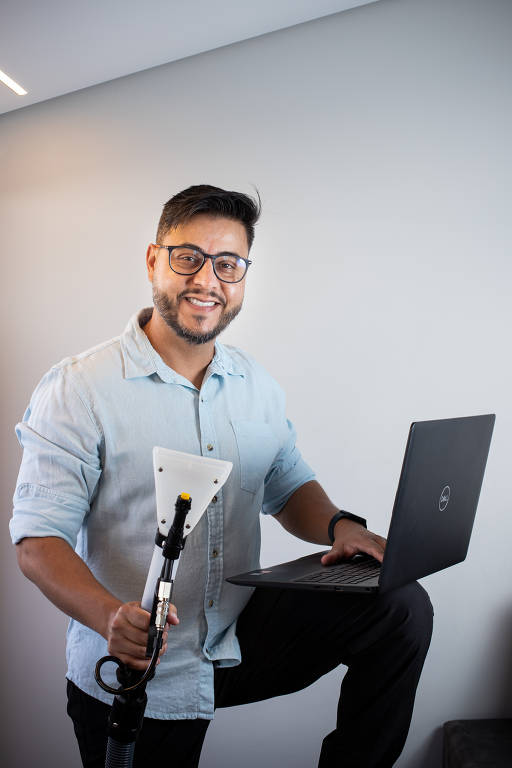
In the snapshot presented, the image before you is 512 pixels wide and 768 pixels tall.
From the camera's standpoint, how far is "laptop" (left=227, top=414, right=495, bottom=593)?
1.34 m

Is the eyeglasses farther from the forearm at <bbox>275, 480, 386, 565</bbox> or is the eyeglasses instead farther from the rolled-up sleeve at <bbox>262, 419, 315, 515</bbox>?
the forearm at <bbox>275, 480, 386, 565</bbox>

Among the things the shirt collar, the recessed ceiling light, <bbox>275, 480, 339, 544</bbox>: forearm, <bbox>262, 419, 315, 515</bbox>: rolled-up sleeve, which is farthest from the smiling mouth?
the recessed ceiling light

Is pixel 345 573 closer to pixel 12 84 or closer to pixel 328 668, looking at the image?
pixel 328 668

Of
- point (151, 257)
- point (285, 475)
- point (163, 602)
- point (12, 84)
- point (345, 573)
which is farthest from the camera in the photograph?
point (12, 84)

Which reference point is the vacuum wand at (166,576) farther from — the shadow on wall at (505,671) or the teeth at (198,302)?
the shadow on wall at (505,671)

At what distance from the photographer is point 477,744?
2.35 m

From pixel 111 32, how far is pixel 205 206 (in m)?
0.76

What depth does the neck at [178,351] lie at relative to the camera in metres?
1.87

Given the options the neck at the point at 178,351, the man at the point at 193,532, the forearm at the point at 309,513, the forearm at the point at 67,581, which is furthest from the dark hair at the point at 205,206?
the forearm at the point at 67,581

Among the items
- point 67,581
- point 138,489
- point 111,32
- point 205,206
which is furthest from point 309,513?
point 111,32

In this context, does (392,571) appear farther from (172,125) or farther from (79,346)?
(172,125)

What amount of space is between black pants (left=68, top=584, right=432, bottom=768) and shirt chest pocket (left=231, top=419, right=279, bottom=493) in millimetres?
289

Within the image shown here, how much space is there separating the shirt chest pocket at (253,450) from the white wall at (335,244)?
0.64 metres

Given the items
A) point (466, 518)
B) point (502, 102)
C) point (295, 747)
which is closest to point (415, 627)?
point (466, 518)
